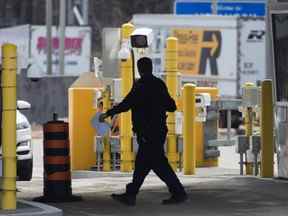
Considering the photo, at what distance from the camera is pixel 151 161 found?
38.8ft

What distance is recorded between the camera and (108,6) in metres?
66.5

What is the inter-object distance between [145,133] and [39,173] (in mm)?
7161

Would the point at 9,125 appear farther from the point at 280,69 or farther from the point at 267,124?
the point at 267,124

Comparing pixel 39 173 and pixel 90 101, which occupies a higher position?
pixel 90 101

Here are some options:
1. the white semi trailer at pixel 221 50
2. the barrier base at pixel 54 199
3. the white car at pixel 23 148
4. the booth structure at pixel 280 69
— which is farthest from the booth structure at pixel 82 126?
the white semi trailer at pixel 221 50

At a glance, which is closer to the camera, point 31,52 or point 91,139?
point 91,139

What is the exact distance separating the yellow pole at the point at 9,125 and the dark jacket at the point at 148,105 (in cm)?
149

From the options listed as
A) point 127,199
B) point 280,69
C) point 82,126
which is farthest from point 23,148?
point 127,199

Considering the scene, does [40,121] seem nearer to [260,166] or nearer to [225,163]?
[225,163]

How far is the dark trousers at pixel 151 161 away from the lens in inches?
463

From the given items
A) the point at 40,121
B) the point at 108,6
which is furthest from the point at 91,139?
the point at 108,6

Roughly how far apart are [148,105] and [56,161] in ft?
4.39

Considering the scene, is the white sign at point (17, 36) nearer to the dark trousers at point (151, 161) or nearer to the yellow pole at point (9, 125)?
the dark trousers at point (151, 161)

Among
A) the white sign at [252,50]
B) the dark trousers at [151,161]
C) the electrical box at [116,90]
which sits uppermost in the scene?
the white sign at [252,50]
